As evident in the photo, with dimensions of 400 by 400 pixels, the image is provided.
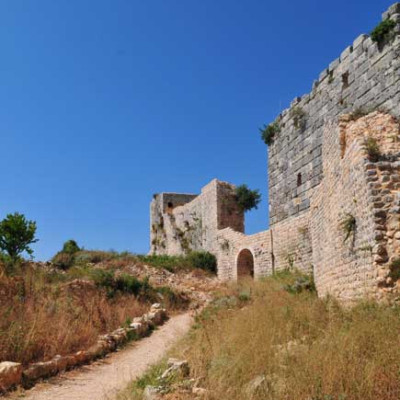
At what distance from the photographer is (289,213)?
15.5m

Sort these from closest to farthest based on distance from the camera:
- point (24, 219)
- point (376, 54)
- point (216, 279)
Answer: point (376, 54) → point (24, 219) → point (216, 279)

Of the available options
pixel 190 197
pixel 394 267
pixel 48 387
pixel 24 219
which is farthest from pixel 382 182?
pixel 190 197

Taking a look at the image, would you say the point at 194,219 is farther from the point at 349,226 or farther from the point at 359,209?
the point at 359,209

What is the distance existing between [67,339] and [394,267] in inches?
206

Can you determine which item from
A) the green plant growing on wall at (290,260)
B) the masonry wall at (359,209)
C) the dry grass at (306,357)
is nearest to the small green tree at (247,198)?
the green plant growing on wall at (290,260)

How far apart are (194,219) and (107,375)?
68.5ft

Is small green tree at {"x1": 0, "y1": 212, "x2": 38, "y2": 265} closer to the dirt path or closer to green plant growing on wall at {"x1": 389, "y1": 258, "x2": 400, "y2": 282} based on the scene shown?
the dirt path

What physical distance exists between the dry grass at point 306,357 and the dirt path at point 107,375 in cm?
88

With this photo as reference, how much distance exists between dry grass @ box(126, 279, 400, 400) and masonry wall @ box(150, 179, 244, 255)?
56.3ft

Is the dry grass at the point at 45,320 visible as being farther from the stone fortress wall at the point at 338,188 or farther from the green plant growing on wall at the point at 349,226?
the green plant growing on wall at the point at 349,226

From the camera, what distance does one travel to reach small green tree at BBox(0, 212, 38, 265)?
17594 mm

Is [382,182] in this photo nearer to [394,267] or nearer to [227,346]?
[394,267]

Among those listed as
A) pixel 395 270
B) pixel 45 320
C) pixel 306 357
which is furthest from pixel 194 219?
pixel 306 357

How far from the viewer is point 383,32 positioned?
1089cm
